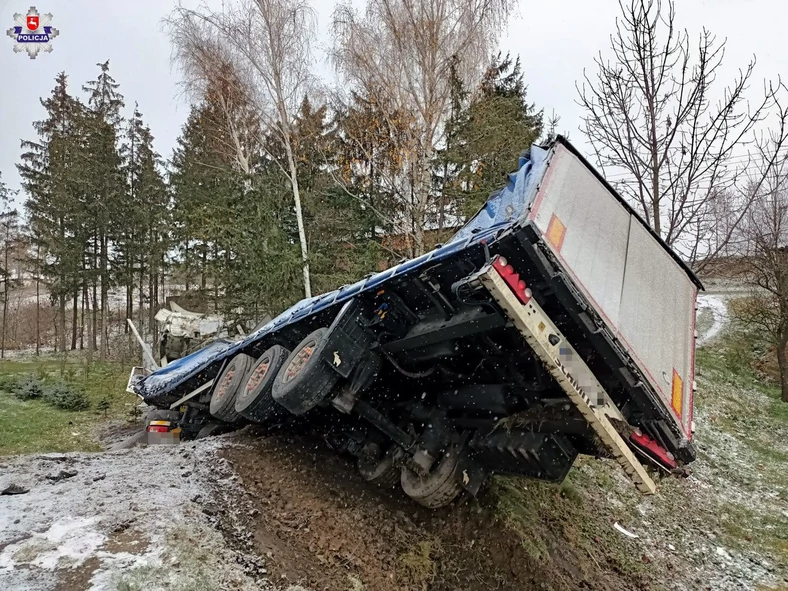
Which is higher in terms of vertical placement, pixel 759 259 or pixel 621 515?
pixel 759 259

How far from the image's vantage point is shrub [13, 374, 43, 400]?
11320 mm

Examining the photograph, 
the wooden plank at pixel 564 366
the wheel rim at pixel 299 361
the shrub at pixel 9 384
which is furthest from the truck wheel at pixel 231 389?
the shrub at pixel 9 384

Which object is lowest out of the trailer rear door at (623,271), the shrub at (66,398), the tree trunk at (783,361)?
the shrub at (66,398)

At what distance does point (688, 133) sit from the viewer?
685cm

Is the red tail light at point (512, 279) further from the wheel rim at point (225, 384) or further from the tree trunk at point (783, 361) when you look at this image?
the tree trunk at point (783, 361)

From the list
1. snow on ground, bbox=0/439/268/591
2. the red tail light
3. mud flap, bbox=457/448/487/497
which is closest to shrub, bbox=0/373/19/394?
snow on ground, bbox=0/439/268/591

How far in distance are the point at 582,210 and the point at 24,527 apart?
12.0 ft

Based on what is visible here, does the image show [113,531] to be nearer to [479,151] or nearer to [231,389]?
[231,389]

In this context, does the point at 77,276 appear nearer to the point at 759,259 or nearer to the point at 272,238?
the point at 272,238

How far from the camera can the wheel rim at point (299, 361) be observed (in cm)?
351

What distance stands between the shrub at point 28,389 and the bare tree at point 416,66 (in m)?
9.01

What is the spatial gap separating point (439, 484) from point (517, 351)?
4.04ft

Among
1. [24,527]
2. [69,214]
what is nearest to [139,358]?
[69,214]

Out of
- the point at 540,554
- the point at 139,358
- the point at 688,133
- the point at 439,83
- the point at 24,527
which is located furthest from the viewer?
the point at 139,358
